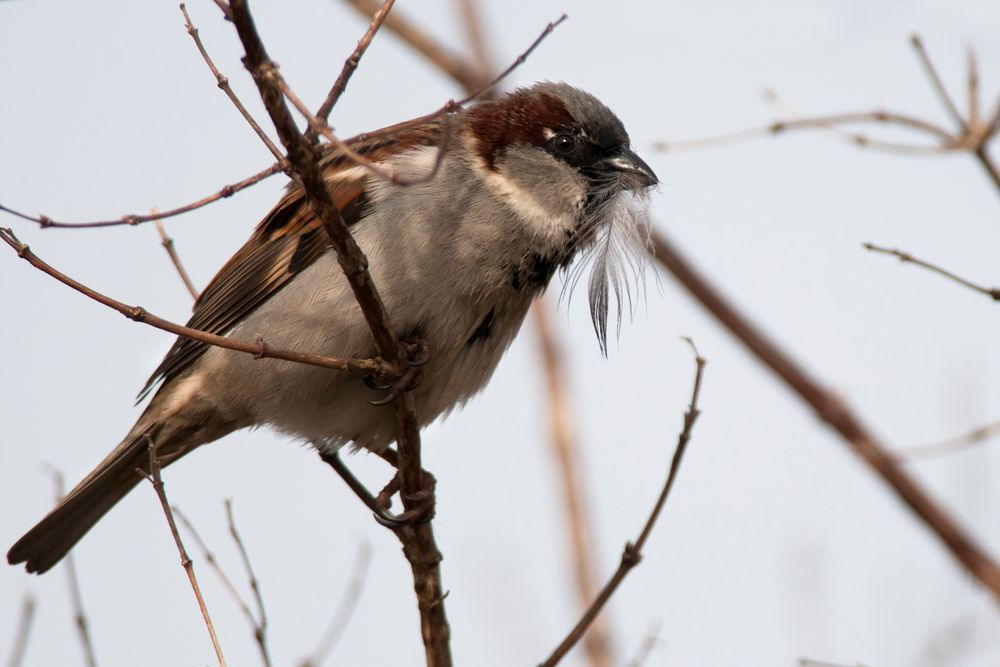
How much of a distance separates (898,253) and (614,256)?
1.15m

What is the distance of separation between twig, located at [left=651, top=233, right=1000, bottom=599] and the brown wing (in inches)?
42.6

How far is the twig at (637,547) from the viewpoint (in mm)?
3094

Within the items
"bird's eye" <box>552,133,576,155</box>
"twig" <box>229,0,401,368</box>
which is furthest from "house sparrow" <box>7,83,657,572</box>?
"twig" <box>229,0,401,368</box>

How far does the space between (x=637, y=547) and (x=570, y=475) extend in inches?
99.3

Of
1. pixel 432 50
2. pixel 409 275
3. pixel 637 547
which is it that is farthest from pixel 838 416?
pixel 432 50

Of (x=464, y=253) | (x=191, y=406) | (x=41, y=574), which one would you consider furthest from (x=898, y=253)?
(x=41, y=574)

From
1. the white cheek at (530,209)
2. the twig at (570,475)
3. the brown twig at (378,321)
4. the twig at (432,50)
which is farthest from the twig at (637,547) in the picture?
the twig at (432,50)

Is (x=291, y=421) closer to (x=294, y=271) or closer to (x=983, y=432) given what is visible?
(x=294, y=271)

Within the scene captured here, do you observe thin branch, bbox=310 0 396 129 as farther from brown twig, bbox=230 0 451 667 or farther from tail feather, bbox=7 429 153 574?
tail feather, bbox=7 429 153 574

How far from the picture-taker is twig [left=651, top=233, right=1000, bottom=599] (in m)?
2.91

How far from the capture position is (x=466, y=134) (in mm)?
4273

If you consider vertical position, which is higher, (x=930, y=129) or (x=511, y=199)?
(x=511, y=199)

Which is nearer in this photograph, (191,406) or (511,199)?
(511,199)

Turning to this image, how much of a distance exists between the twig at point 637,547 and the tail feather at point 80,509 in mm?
2103
